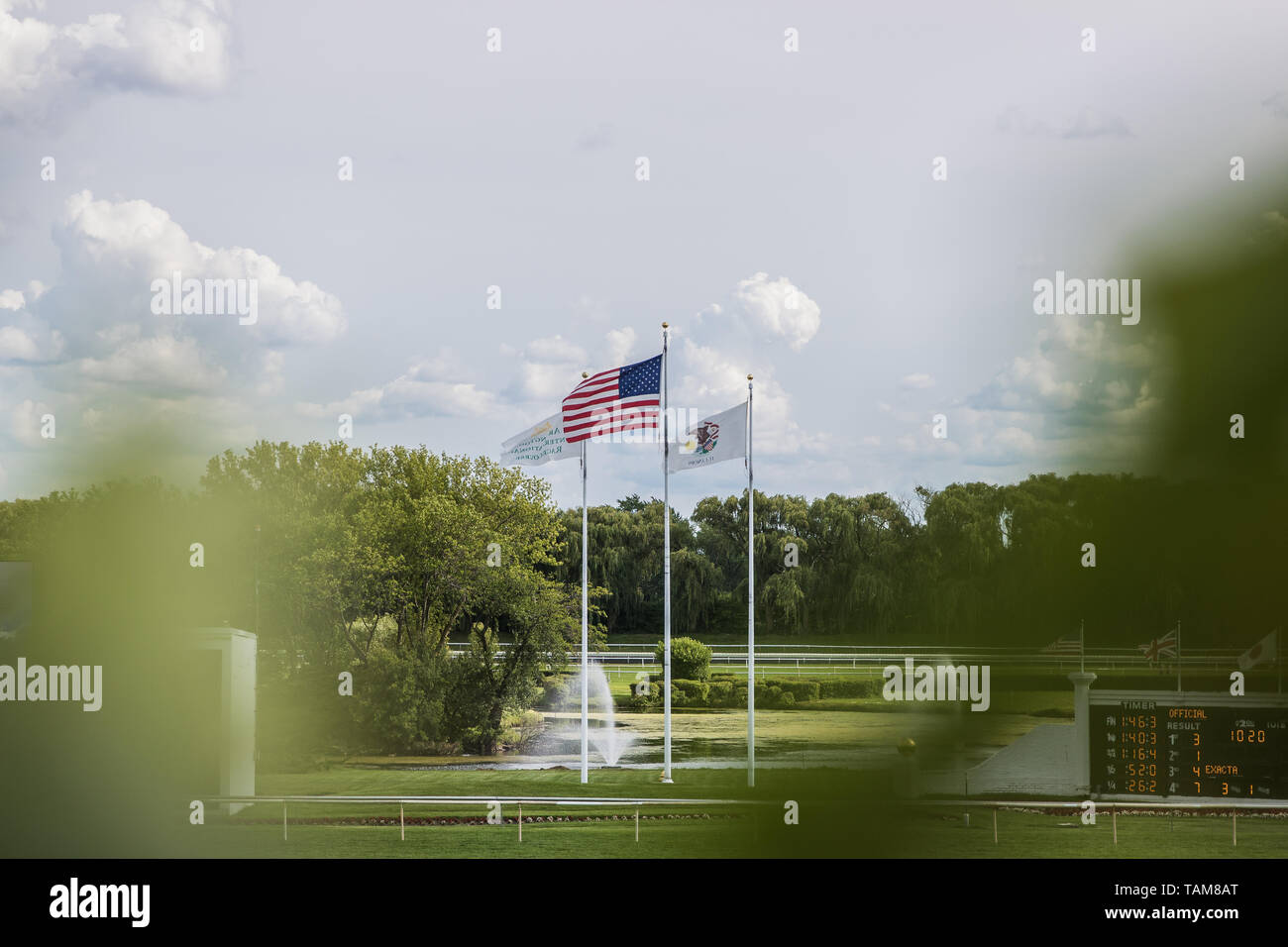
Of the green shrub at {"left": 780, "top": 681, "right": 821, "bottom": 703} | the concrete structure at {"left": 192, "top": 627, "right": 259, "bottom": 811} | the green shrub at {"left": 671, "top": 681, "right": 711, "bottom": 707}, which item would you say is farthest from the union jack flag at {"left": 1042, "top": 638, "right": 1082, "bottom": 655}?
the green shrub at {"left": 671, "top": 681, "right": 711, "bottom": 707}

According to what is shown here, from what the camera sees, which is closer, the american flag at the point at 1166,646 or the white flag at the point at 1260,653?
the white flag at the point at 1260,653

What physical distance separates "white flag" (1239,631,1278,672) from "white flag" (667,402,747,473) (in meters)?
10.2

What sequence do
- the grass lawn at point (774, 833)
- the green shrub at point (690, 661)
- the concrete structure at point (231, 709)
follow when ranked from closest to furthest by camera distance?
the grass lawn at point (774, 833), the concrete structure at point (231, 709), the green shrub at point (690, 661)

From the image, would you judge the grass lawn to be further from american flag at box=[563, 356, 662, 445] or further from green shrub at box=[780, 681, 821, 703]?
green shrub at box=[780, 681, 821, 703]

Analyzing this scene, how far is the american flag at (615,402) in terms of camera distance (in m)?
24.0

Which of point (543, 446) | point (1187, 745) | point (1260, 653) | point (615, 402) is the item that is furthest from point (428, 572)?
point (1260, 653)

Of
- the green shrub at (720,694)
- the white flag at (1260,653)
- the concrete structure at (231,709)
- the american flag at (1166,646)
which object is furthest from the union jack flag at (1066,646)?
the green shrub at (720,694)

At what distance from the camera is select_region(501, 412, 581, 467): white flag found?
24.8 m

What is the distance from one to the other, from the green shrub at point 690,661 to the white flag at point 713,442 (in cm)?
1975

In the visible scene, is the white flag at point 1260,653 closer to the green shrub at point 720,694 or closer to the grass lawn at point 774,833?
the grass lawn at point 774,833

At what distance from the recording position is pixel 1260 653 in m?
19.4

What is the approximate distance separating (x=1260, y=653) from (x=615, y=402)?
13386mm
